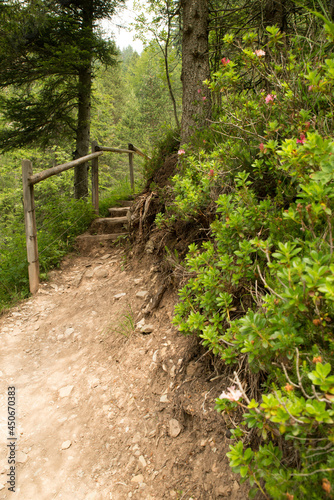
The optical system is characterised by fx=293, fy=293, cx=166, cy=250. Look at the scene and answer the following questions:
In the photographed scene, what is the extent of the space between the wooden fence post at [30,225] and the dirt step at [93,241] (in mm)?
1125

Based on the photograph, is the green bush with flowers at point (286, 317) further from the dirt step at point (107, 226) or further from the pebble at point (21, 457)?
the dirt step at point (107, 226)

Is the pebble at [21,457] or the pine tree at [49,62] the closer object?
the pebble at [21,457]

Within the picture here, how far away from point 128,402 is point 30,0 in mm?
7911

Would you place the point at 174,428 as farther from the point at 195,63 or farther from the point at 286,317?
the point at 195,63

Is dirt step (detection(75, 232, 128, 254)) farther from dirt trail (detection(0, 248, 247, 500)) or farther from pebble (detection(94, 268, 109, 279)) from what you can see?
dirt trail (detection(0, 248, 247, 500))

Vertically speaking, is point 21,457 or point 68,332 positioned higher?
point 68,332

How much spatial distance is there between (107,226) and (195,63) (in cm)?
340

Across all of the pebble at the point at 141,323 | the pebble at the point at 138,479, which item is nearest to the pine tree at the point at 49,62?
the pebble at the point at 141,323

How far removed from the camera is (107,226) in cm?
625

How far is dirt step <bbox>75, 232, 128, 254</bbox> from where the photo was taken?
Result: 5824 millimetres

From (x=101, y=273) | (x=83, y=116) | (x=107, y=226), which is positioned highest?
(x=83, y=116)

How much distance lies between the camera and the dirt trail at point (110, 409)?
73.0 inches

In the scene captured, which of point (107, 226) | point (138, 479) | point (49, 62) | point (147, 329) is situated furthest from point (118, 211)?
point (138, 479)

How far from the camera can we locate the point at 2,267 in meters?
5.06
